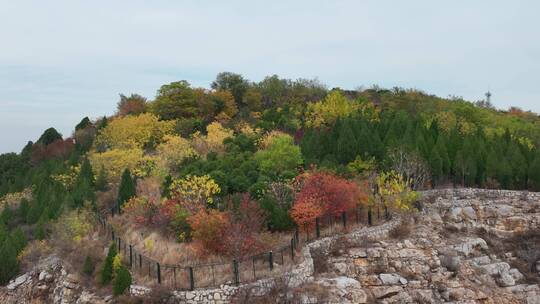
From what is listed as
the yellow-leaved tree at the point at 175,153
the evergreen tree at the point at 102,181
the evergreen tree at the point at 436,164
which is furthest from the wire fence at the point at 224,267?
the evergreen tree at the point at 436,164

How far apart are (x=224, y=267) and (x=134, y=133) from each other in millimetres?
26513

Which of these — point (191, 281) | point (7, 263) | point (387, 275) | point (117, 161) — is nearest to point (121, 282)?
point (191, 281)

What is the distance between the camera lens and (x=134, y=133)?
46594mm

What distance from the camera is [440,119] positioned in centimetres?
4791

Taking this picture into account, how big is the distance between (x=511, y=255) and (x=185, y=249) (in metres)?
19.4

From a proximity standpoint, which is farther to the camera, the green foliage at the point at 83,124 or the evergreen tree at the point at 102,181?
the green foliage at the point at 83,124

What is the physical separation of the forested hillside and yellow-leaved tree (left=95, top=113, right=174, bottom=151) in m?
0.13

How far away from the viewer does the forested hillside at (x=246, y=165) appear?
91.2ft

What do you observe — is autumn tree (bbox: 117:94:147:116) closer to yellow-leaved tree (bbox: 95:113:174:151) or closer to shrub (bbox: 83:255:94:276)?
yellow-leaved tree (bbox: 95:113:174:151)

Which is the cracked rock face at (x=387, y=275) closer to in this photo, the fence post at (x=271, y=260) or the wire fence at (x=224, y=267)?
the wire fence at (x=224, y=267)

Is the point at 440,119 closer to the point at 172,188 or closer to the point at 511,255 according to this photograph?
the point at 511,255

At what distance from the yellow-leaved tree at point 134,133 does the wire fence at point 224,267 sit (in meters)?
19.1

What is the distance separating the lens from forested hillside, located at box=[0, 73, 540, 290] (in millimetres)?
27812

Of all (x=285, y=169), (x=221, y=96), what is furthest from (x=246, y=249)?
(x=221, y=96)
